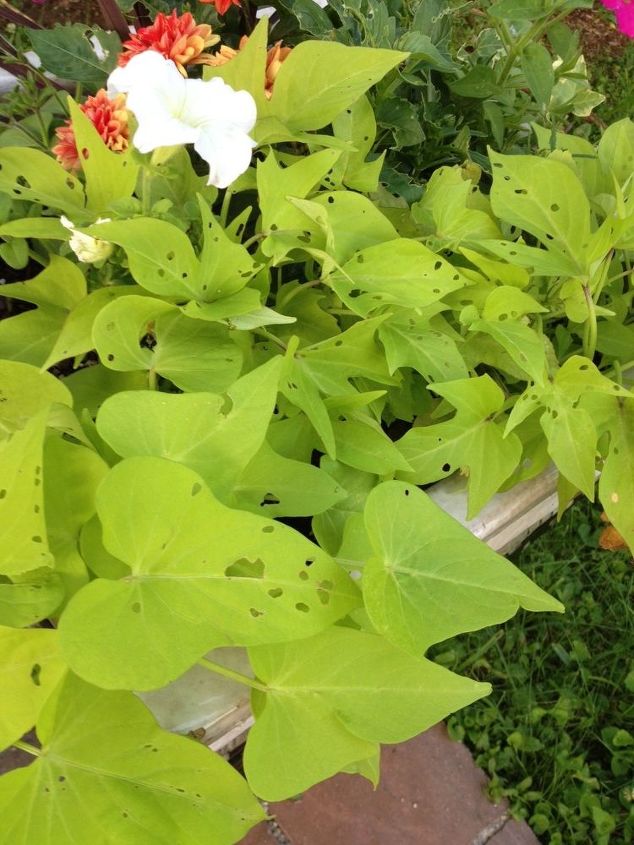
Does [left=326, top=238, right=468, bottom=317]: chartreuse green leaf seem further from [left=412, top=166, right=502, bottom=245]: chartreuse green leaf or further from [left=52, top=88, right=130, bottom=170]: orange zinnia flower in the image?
[left=52, top=88, right=130, bottom=170]: orange zinnia flower

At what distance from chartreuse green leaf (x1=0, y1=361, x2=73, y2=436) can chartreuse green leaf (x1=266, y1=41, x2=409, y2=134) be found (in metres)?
0.27

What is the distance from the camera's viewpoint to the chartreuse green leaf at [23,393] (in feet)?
1.89

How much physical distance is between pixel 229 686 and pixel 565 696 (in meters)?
0.71

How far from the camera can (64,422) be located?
0.55 meters

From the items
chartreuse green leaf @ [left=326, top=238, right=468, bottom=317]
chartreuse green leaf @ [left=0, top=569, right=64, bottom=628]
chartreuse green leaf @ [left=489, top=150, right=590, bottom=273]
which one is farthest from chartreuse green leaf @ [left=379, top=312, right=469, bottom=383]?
chartreuse green leaf @ [left=0, top=569, right=64, bottom=628]

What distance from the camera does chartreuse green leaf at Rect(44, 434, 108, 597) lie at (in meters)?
0.54

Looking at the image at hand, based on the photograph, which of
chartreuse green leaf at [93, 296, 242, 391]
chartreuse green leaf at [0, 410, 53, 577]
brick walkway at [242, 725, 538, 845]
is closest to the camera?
chartreuse green leaf at [0, 410, 53, 577]

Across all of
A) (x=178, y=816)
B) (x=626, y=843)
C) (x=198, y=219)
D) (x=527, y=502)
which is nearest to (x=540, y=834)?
(x=626, y=843)

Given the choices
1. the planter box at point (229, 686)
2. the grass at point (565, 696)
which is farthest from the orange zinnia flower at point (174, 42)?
the grass at point (565, 696)

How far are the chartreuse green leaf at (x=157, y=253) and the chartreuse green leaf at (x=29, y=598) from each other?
8.9 inches

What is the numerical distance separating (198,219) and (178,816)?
0.49m

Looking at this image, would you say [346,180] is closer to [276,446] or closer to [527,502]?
[276,446]

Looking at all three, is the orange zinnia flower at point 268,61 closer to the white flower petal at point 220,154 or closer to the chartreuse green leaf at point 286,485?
the white flower petal at point 220,154

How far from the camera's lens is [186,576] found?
47cm
